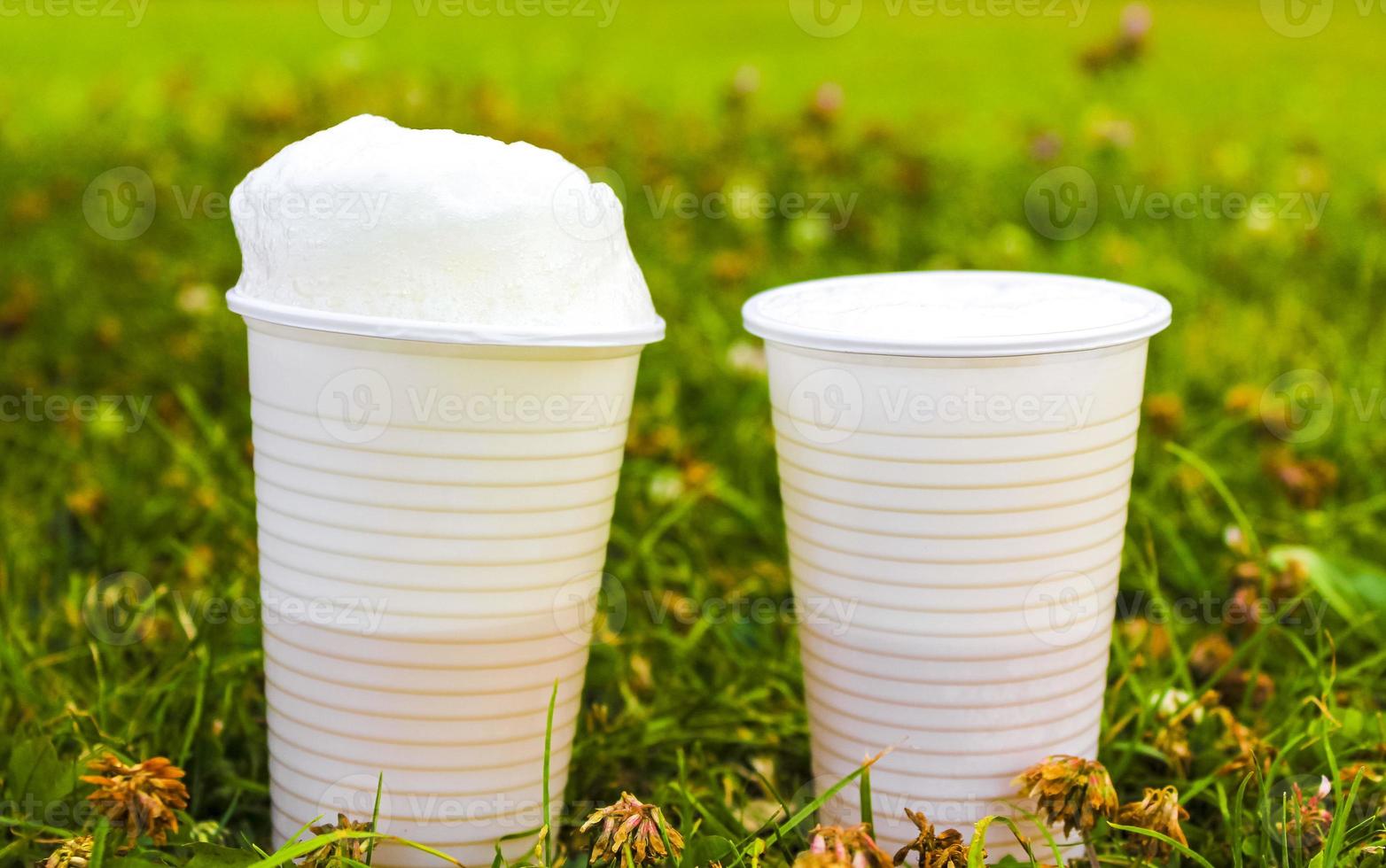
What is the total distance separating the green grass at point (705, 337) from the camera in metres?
1.64

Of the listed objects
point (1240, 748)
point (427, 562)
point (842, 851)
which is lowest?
point (1240, 748)

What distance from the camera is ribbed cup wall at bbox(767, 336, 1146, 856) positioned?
1.32 m

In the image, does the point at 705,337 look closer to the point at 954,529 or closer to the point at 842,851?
the point at 954,529

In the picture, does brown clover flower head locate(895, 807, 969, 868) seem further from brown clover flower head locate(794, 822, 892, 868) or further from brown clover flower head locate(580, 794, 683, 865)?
brown clover flower head locate(580, 794, 683, 865)

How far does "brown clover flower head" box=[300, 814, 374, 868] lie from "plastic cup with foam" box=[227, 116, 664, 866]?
45mm

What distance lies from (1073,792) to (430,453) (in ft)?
2.46

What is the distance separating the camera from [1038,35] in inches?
226

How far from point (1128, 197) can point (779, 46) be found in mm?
2214

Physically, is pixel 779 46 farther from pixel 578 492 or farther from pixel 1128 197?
pixel 578 492

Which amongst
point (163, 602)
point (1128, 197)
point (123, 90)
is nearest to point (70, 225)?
point (123, 90)

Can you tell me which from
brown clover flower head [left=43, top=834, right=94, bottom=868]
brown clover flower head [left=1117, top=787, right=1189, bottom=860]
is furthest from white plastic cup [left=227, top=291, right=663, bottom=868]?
brown clover flower head [left=1117, top=787, right=1189, bottom=860]

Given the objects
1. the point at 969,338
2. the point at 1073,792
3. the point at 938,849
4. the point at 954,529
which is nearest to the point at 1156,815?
the point at 1073,792

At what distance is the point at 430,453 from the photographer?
130cm

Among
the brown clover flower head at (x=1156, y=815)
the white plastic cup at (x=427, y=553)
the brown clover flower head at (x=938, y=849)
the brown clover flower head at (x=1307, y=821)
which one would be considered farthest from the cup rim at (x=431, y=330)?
the brown clover flower head at (x=1307, y=821)
